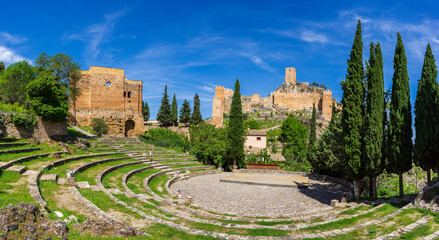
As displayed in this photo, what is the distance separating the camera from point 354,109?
43.1 ft

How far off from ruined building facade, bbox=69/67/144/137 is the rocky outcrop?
30390 millimetres

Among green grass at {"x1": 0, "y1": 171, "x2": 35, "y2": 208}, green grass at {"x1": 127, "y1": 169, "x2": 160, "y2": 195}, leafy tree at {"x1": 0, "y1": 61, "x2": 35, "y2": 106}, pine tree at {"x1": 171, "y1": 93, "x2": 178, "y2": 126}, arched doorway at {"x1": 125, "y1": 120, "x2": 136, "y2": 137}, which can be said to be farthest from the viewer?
pine tree at {"x1": 171, "y1": 93, "x2": 178, "y2": 126}

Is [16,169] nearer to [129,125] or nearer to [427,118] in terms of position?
[427,118]

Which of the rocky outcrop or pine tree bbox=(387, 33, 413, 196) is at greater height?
pine tree bbox=(387, 33, 413, 196)

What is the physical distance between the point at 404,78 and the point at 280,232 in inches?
361

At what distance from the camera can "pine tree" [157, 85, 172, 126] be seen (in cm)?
5938

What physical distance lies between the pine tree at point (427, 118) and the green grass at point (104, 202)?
1135 cm

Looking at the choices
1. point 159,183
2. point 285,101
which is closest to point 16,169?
point 159,183

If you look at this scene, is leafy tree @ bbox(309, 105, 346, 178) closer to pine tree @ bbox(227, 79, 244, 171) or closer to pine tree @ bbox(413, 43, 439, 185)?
pine tree @ bbox(413, 43, 439, 185)

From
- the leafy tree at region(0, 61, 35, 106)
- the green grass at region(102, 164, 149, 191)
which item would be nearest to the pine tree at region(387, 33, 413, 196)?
the green grass at region(102, 164, 149, 191)

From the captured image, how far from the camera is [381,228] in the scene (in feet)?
26.0

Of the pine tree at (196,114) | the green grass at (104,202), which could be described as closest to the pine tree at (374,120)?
the green grass at (104,202)

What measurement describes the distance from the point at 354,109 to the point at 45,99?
21457 millimetres

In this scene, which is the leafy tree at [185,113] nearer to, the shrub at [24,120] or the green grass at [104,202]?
the shrub at [24,120]
